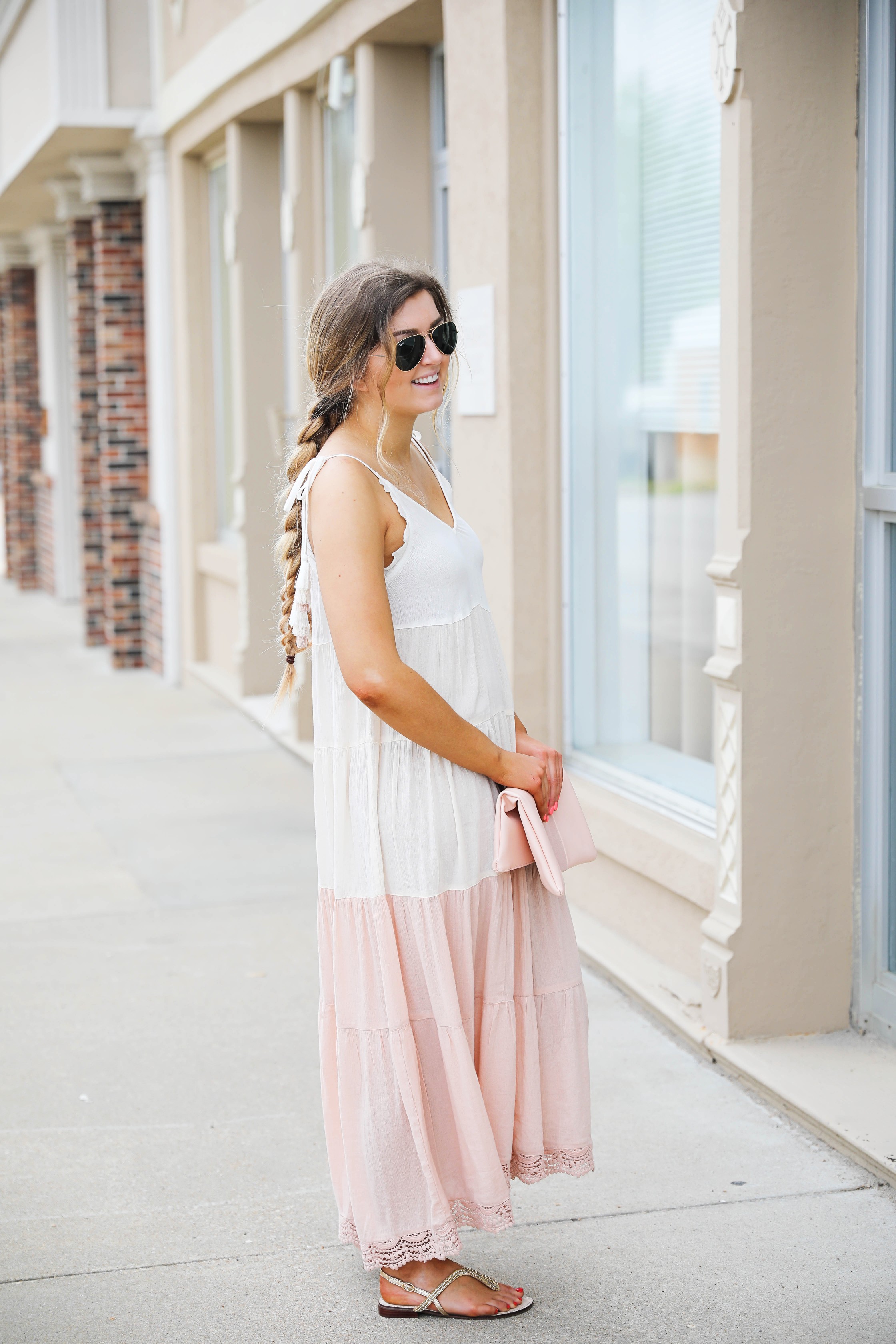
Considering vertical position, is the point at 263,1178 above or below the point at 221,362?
below

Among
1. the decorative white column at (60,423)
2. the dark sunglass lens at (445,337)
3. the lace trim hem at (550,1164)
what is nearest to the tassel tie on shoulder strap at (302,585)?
the dark sunglass lens at (445,337)

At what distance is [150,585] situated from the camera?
1227cm

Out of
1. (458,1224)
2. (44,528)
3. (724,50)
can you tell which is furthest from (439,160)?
(44,528)

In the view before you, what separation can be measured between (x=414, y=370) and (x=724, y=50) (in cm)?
169

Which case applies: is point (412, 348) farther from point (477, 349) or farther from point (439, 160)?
point (439, 160)

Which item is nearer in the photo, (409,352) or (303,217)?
(409,352)

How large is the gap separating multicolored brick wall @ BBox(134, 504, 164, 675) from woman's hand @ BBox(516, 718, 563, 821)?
9125 mm

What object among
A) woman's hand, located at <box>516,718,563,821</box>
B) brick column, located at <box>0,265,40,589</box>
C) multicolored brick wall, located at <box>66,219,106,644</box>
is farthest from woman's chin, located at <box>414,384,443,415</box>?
brick column, located at <box>0,265,40,589</box>

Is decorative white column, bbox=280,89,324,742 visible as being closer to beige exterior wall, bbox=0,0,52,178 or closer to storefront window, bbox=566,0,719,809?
storefront window, bbox=566,0,719,809

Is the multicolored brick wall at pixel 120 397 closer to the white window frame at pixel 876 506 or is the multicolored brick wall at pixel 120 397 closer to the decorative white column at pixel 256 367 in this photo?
the decorative white column at pixel 256 367

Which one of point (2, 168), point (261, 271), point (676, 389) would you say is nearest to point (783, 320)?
point (676, 389)

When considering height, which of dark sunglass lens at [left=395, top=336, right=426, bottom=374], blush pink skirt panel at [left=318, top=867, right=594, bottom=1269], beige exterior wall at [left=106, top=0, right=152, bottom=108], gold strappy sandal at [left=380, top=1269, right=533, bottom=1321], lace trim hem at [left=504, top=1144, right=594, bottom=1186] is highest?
beige exterior wall at [left=106, top=0, right=152, bottom=108]

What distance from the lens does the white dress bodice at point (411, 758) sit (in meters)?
2.90

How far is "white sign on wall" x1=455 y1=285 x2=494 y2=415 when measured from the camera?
5812 mm
